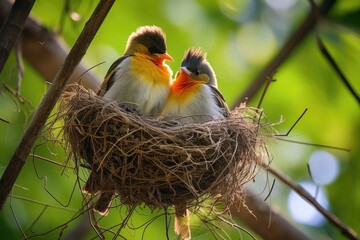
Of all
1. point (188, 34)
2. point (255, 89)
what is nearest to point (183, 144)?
point (255, 89)

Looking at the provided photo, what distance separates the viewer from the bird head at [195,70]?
434 cm

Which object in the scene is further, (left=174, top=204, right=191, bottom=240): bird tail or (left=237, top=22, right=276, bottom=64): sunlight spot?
(left=237, top=22, right=276, bottom=64): sunlight spot

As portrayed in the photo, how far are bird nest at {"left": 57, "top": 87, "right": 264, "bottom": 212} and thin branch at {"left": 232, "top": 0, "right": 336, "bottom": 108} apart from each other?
1.10 m

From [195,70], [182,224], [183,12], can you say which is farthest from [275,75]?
[182,224]

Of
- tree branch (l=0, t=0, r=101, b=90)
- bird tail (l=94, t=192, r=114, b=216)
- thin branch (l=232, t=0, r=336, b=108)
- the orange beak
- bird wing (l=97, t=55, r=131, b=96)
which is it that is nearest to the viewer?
bird tail (l=94, t=192, r=114, b=216)

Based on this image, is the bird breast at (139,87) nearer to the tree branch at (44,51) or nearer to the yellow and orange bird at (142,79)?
the yellow and orange bird at (142,79)

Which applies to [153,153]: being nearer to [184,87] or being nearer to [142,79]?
[142,79]

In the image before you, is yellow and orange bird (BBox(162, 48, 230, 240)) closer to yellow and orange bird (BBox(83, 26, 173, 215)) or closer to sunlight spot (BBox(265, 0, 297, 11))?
yellow and orange bird (BBox(83, 26, 173, 215))

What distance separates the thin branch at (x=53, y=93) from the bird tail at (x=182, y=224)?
112 centimetres

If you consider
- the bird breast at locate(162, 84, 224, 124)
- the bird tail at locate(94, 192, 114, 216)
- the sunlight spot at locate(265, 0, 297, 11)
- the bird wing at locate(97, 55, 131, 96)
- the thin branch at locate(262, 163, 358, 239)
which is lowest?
the bird tail at locate(94, 192, 114, 216)

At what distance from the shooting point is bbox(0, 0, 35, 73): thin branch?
2.95 m

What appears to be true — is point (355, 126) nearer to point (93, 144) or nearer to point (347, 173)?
point (347, 173)

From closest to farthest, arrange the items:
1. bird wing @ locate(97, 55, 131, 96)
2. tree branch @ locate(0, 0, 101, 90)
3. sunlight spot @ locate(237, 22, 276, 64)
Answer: bird wing @ locate(97, 55, 131, 96) → tree branch @ locate(0, 0, 101, 90) → sunlight spot @ locate(237, 22, 276, 64)

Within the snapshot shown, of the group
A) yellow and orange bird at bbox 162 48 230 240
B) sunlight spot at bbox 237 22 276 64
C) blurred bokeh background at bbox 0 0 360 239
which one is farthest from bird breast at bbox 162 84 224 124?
sunlight spot at bbox 237 22 276 64
